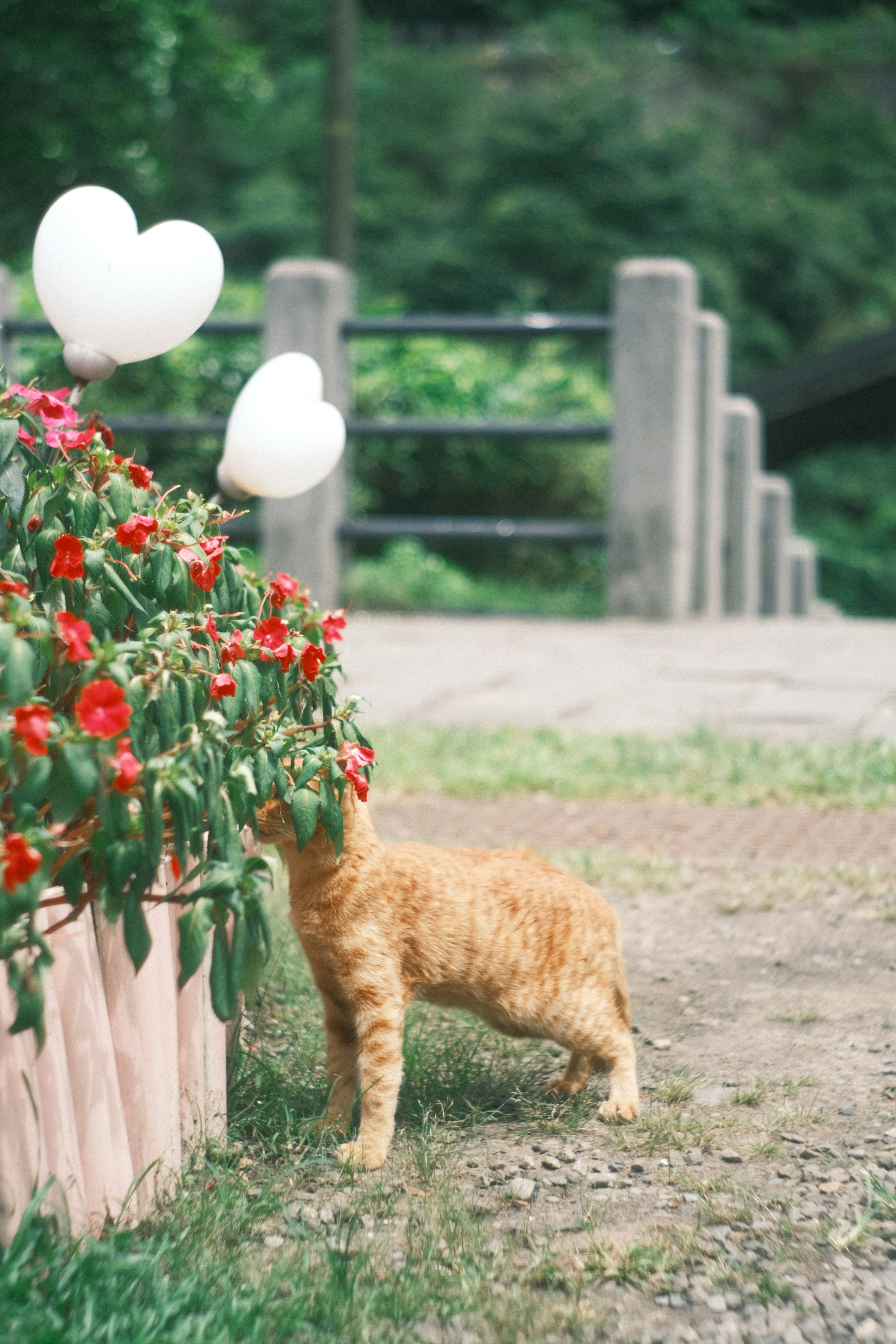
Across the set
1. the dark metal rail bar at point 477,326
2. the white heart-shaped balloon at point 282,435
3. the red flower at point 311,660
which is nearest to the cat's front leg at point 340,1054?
the red flower at point 311,660

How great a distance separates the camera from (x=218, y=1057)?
235cm

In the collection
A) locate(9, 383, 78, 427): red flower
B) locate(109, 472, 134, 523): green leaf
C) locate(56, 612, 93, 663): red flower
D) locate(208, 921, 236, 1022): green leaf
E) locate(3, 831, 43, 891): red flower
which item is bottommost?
locate(208, 921, 236, 1022): green leaf

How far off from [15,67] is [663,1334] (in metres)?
15.8

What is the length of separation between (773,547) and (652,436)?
9.93 ft

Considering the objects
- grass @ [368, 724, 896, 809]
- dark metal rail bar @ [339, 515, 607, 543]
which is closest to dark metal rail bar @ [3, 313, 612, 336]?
dark metal rail bar @ [339, 515, 607, 543]

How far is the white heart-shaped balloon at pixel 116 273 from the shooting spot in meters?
2.85

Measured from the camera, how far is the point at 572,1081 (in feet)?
8.54

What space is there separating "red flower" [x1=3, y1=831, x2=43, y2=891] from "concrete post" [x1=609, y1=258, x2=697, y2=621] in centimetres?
656

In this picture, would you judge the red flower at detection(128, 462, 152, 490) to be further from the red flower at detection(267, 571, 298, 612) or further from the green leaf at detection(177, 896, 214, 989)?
the green leaf at detection(177, 896, 214, 989)

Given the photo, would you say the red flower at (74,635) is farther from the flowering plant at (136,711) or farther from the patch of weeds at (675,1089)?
the patch of weeds at (675,1089)

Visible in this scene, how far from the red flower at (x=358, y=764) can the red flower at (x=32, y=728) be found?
586 mm

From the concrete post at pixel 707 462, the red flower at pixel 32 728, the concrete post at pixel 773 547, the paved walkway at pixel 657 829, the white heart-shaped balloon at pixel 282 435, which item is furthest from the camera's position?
the concrete post at pixel 773 547

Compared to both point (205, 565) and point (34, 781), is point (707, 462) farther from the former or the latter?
point (34, 781)

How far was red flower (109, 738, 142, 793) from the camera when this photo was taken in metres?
1.68
